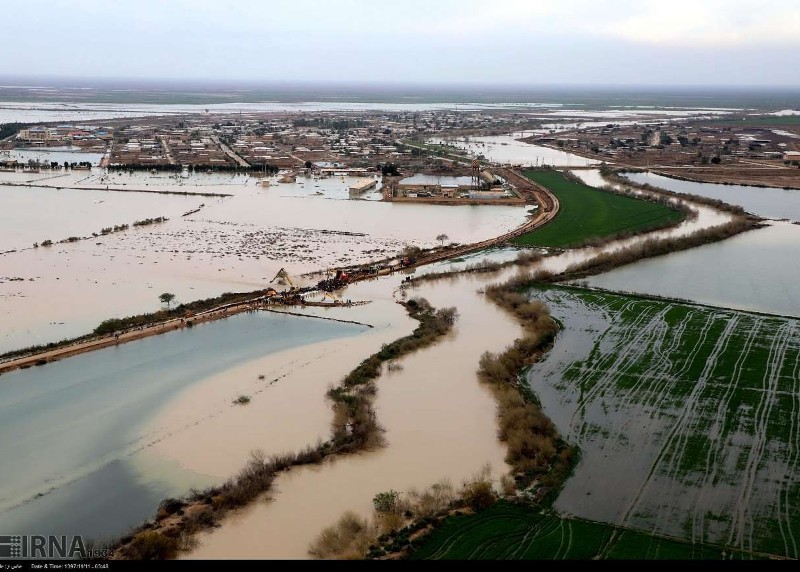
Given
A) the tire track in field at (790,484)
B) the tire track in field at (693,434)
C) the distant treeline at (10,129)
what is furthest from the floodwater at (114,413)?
the distant treeline at (10,129)

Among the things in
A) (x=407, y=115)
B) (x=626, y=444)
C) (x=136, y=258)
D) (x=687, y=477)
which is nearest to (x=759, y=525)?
(x=687, y=477)

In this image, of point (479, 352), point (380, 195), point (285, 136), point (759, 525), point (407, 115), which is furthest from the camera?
point (407, 115)

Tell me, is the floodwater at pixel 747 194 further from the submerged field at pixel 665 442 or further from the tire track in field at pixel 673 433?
the tire track in field at pixel 673 433

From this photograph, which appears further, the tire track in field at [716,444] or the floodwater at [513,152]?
the floodwater at [513,152]

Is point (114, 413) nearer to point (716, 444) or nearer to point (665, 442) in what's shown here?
point (665, 442)

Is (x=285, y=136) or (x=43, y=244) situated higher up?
Answer: (x=285, y=136)

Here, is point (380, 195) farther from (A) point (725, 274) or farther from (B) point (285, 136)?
(B) point (285, 136)

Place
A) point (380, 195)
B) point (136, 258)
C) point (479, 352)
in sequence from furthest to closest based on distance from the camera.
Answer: point (380, 195), point (136, 258), point (479, 352)

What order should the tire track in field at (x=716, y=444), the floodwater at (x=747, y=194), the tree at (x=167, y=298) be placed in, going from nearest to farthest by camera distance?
1. the tire track in field at (x=716, y=444)
2. the tree at (x=167, y=298)
3. the floodwater at (x=747, y=194)
